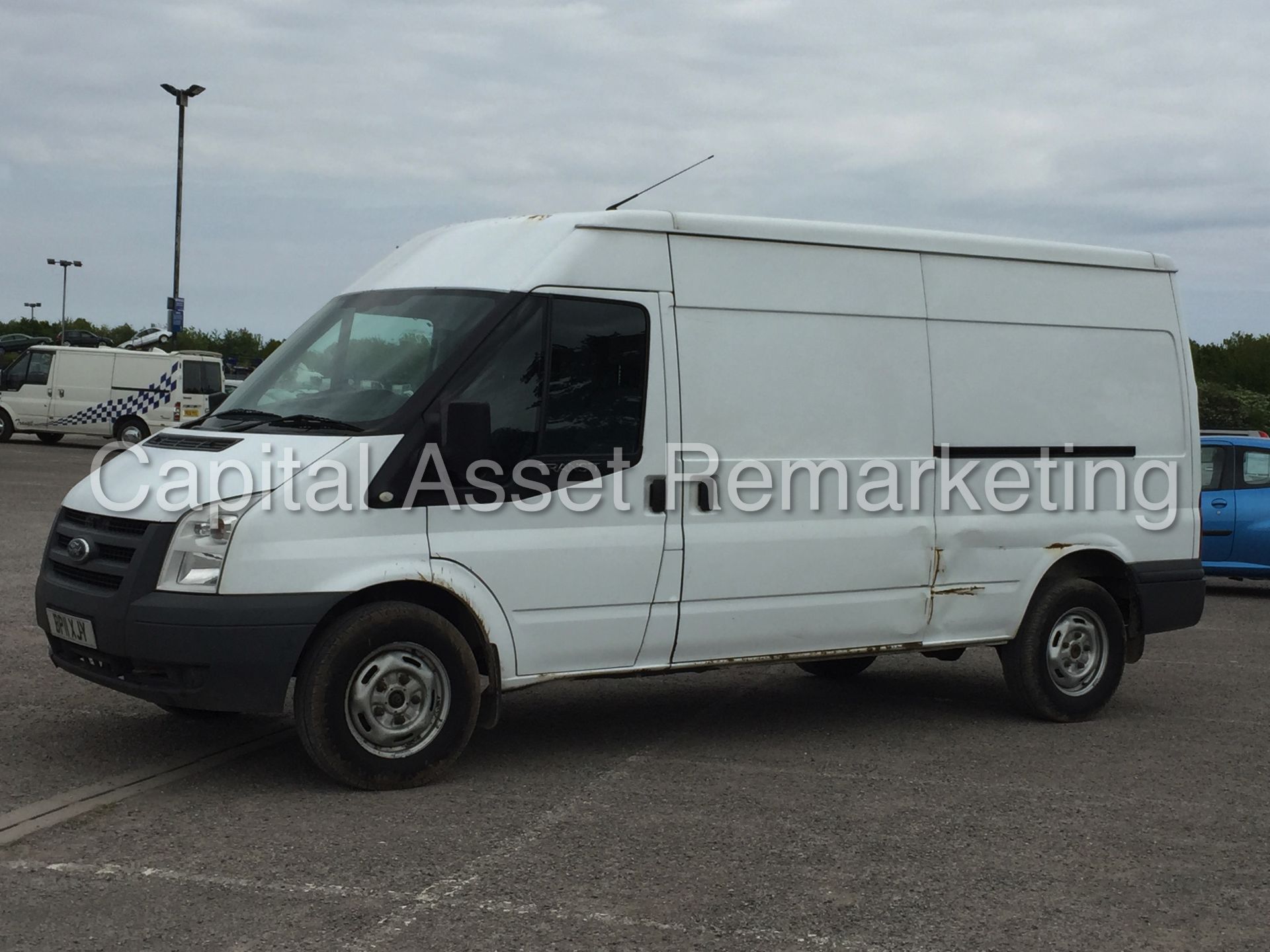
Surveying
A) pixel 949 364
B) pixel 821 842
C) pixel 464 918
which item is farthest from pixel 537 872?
pixel 949 364

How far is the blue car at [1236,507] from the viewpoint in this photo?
48.5 feet

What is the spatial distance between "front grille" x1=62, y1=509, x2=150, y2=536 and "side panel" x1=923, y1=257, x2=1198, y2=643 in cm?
383

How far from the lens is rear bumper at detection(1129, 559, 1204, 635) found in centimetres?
860

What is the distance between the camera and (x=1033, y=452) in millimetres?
8172

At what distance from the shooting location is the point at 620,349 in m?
6.88

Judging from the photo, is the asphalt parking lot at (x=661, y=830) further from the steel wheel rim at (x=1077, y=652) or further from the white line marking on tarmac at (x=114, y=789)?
the steel wheel rim at (x=1077, y=652)

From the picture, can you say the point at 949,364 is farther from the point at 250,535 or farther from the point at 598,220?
the point at 250,535

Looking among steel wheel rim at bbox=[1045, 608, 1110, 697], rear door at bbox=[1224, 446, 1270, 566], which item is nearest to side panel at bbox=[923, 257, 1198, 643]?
steel wheel rim at bbox=[1045, 608, 1110, 697]

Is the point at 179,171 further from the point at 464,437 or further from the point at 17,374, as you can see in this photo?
the point at 464,437

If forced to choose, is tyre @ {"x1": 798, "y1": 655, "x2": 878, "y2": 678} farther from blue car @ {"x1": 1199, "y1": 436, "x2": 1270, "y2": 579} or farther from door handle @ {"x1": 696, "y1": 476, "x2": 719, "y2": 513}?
blue car @ {"x1": 1199, "y1": 436, "x2": 1270, "y2": 579}

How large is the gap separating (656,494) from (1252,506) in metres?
9.87

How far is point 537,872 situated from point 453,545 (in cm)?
162

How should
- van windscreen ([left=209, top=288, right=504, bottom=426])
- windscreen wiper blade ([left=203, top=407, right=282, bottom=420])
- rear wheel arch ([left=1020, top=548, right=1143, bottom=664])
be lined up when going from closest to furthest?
van windscreen ([left=209, top=288, right=504, bottom=426]), windscreen wiper blade ([left=203, top=407, right=282, bottom=420]), rear wheel arch ([left=1020, top=548, right=1143, bottom=664])

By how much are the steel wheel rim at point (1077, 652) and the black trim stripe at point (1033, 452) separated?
841 mm
